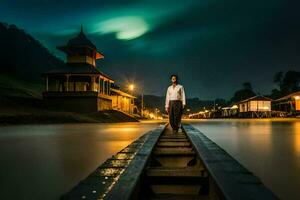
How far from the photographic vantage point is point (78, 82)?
51.9 m

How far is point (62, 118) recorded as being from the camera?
35312mm

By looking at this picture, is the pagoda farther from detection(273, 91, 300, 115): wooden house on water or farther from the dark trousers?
the dark trousers

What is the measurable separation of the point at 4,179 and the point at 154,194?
218cm

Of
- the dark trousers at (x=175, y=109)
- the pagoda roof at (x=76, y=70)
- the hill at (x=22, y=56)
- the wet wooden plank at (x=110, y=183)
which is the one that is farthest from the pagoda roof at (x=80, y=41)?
the wet wooden plank at (x=110, y=183)

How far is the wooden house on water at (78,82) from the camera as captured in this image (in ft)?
153

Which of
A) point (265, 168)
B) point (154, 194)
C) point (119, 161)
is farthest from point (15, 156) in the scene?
point (265, 168)

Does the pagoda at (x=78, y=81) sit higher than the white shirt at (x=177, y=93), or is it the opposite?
the pagoda at (x=78, y=81)

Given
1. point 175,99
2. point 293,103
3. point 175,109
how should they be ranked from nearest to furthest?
point 175,99, point 175,109, point 293,103

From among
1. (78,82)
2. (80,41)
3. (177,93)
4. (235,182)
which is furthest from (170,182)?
(80,41)

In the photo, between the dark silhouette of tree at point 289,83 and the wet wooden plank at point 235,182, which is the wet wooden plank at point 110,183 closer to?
the wet wooden plank at point 235,182

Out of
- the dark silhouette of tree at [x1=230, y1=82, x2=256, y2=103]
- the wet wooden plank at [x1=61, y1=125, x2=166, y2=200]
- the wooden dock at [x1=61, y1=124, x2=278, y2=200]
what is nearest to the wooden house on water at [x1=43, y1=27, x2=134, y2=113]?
the wooden dock at [x1=61, y1=124, x2=278, y2=200]

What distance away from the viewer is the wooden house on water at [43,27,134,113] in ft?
153

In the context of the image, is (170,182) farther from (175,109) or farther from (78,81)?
(78,81)

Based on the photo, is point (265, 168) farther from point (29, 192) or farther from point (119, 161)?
point (29, 192)
